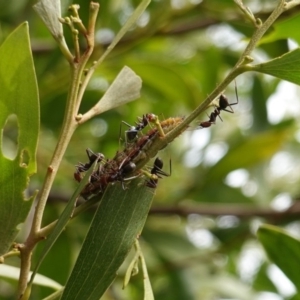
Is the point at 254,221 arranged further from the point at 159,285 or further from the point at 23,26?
the point at 23,26

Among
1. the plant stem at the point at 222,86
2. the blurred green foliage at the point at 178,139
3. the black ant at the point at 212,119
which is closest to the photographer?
the plant stem at the point at 222,86

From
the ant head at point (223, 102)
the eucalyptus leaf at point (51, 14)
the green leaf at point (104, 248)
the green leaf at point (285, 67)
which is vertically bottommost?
the green leaf at point (104, 248)

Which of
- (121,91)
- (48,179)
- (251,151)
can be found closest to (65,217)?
(48,179)

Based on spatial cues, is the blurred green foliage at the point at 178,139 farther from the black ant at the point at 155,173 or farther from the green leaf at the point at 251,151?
the black ant at the point at 155,173

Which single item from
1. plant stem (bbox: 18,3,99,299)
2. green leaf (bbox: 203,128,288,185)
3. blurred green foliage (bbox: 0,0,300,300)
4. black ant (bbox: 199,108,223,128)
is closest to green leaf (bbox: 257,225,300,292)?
black ant (bbox: 199,108,223,128)

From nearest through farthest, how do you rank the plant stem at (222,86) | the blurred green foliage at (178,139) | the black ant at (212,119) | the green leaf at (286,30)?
the plant stem at (222,86) → the black ant at (212,119) → the green leaf at (286,30) → the blurred green foliage at (178,139)

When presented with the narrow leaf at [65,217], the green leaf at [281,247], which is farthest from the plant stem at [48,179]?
the green leaf at [281,247]

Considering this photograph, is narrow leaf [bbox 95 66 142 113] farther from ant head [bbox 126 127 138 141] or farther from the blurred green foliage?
the blurred green foliage
